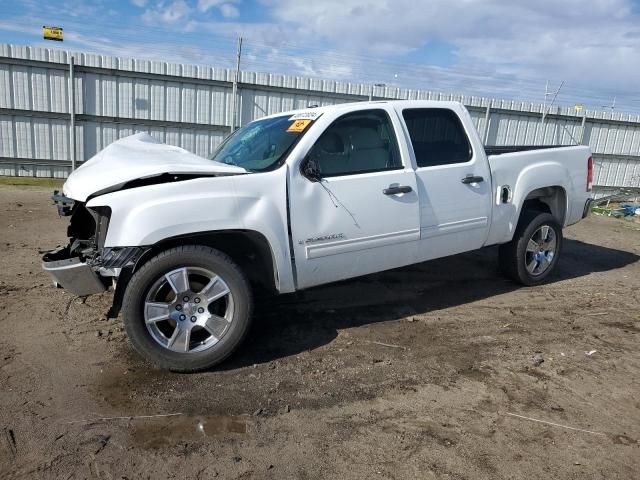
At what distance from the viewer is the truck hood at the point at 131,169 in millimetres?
3562

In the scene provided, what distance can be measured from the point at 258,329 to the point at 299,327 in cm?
36

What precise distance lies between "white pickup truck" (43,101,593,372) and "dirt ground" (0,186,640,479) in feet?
1.63

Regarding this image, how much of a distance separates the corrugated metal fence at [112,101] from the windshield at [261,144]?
7.53m

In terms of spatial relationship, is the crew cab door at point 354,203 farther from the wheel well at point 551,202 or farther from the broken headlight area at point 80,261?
the wheel well at point 551,202

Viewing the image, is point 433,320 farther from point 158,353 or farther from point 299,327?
point 158,353

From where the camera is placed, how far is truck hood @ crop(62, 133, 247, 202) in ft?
11.7

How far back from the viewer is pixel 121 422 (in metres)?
3.11

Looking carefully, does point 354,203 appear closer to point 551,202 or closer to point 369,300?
point 369,300

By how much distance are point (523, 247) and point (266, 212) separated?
3.30 metres

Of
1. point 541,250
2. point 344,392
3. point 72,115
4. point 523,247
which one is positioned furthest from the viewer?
point 72,115

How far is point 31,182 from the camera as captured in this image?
452 inches

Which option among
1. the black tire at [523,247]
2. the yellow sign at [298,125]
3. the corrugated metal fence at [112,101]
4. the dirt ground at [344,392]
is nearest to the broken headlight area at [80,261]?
the dirt ground at [344,392]

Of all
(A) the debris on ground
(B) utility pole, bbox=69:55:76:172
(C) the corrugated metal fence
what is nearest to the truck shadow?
(A) the debris on ground

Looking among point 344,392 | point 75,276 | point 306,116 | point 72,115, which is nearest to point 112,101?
point 72,115
